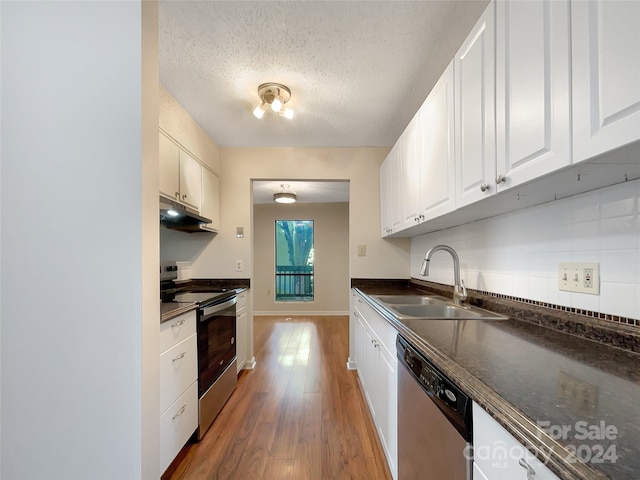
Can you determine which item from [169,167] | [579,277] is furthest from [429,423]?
[169,167]

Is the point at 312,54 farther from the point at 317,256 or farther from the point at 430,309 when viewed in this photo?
the point at 317,256

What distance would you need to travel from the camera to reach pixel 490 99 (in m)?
1.02

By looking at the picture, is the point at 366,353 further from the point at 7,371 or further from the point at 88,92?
the point at 88,92

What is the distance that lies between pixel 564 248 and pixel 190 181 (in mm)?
2448

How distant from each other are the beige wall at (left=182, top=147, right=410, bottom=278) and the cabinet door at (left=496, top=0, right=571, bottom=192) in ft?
6.40

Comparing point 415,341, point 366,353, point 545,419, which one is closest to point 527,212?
point 415,341

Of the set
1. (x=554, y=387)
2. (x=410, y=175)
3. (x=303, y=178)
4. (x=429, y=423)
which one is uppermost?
(x=303, y=178)

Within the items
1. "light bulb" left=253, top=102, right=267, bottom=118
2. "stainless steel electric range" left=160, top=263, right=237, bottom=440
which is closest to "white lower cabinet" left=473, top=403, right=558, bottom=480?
"stainless steel electric range" left=160, top=263, right=237, bottom=440

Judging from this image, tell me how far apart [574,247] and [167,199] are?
225 cm

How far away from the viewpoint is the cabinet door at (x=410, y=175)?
1.79 meters

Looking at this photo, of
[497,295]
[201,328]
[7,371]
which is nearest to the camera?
[7,371]

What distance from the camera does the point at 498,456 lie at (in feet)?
1.90

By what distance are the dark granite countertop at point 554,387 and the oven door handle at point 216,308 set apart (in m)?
1.34

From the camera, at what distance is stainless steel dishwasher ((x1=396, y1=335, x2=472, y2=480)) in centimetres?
71
